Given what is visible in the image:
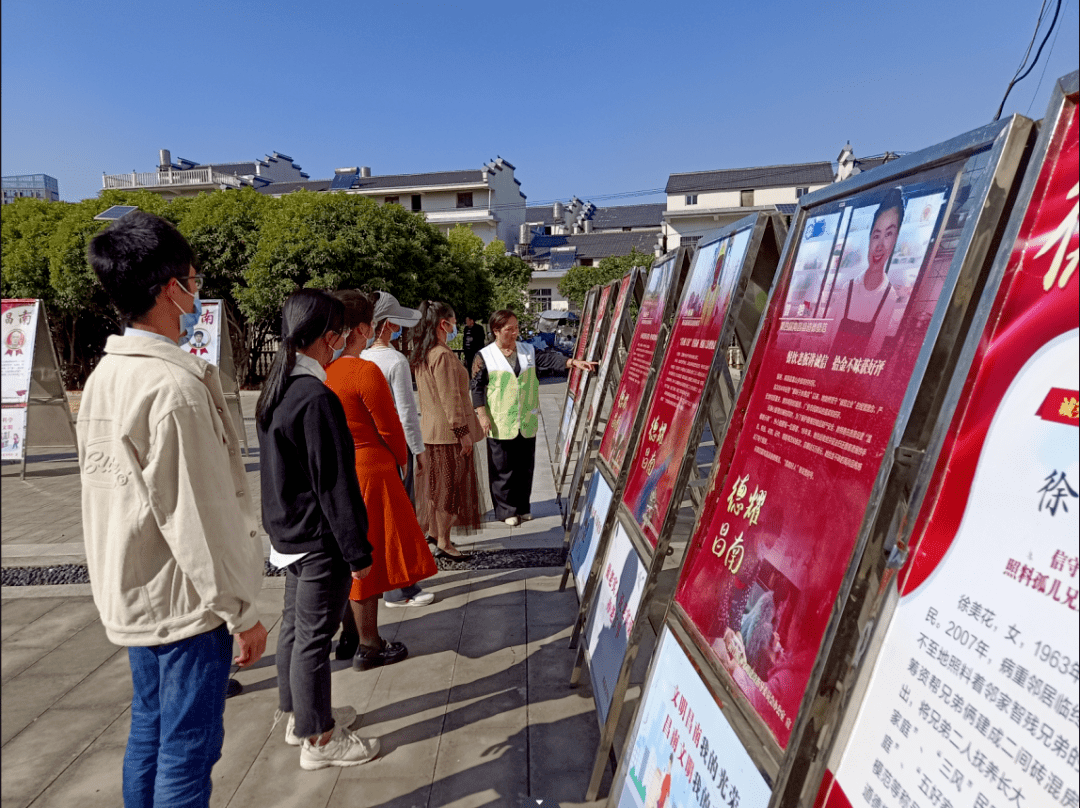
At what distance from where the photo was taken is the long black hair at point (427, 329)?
5.08m

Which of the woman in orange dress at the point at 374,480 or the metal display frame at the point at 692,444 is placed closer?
the metal display frame at the point at 692,444

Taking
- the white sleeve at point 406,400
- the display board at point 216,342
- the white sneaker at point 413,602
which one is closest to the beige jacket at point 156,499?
the white sleeve at point 406,400

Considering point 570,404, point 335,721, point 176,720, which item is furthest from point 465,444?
point 570,404

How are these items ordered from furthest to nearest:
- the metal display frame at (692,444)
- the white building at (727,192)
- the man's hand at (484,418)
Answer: the white building at (727,192) < the man's hand at (484,418) < the metal display frame at (692,444)

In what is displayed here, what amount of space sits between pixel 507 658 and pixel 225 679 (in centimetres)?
196

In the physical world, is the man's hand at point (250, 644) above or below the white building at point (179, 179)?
below

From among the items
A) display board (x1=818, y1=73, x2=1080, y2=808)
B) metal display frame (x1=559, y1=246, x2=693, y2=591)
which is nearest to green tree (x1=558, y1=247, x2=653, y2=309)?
metal display frame (x1=559, y1=246, x2=693, y2=591)

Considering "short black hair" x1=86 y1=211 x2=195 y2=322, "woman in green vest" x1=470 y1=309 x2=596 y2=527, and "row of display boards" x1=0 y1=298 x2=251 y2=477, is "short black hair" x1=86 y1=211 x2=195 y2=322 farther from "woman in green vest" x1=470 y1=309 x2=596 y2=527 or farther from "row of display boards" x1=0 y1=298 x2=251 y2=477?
"row of display boards" x1=0 y1=298 x2=251 y2=477

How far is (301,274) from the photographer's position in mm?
20266

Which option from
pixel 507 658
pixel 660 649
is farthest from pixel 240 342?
pixel 660 649

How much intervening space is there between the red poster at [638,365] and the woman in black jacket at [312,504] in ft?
4.32

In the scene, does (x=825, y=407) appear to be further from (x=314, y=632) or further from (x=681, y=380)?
(x=314, y=632)

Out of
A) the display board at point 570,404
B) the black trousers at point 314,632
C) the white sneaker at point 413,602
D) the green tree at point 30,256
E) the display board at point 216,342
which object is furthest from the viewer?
the green tree at point 30,256

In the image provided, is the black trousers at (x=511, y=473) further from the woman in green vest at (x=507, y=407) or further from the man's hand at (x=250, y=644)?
the man's hand at (x=250, y=644)
